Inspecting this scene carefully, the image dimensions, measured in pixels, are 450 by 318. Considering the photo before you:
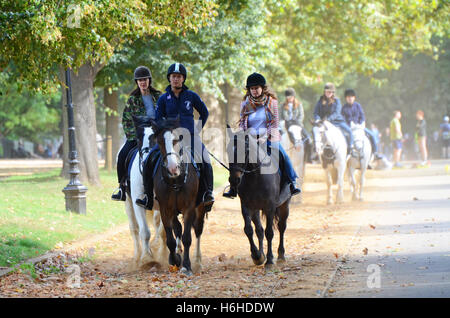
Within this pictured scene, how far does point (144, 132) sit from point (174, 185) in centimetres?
120

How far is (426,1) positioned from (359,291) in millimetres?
25991

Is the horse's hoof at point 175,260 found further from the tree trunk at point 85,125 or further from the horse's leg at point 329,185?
the tree trunk at point 85,125

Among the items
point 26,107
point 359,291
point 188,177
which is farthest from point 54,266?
point 26,107

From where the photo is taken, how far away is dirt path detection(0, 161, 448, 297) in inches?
345

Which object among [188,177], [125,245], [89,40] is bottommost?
[125,245]

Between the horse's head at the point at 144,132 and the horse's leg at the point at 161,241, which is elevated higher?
the horse's head at the point at 144,132

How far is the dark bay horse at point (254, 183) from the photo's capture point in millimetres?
10172

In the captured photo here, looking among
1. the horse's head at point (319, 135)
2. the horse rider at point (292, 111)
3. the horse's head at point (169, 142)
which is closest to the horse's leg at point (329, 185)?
the horse's head at point (319, 135)

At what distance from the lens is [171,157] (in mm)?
9594

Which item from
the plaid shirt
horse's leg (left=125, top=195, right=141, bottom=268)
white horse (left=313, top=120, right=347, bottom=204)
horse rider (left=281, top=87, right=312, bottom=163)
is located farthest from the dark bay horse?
horse rider (left=281, top=87, right=312, bottom=163)

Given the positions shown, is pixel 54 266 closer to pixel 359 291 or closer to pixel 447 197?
pixel 359 291

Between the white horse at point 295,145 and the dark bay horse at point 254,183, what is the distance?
844 cm

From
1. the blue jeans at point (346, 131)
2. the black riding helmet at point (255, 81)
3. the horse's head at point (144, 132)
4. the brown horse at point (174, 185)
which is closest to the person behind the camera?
the brown horse at point (174, 185)

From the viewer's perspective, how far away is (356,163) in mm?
21031
